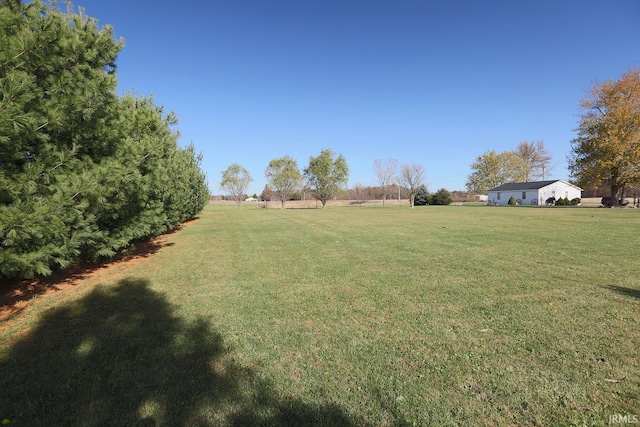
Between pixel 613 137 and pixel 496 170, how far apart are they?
36.1 meters

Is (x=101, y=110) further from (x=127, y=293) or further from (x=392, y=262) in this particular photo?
(x=392, y=262)

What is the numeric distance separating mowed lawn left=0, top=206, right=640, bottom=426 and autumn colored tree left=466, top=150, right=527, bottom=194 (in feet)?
218

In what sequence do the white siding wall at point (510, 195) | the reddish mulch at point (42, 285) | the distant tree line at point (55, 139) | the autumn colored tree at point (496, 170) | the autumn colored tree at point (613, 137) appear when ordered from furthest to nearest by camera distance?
the autumn colored tree at point (496, 170), the white siding wall at point (510, 195), the autumn colored tree at point (613, 137), the reddish mulch at point (42, 285), the distant tree line at point (55, 139)

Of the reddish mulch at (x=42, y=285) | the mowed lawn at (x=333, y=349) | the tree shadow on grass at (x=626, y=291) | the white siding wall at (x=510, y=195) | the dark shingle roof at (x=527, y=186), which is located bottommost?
the reddish mulch at (x=42, y=285)

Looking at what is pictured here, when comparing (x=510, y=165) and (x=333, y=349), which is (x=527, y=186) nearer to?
(x=510, y=165)

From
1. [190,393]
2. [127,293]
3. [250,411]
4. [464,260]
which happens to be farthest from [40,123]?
[464,260]

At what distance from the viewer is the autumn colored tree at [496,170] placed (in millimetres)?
61750

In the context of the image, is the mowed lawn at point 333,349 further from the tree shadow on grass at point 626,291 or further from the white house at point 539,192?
the white house at point 539,192

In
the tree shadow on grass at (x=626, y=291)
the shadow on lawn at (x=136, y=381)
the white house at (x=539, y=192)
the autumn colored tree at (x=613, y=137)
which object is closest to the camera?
the shadow on lawn at (x=136, y=381)

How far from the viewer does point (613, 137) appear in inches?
1174

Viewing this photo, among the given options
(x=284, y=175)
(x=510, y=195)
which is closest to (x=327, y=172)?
(x=284, y=175)

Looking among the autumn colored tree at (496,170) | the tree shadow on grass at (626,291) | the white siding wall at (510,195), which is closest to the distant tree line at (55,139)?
the tree shadow on grass at (626,291)

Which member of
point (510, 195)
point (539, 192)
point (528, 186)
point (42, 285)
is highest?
point (528, 186)

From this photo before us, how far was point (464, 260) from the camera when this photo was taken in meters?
7.26
